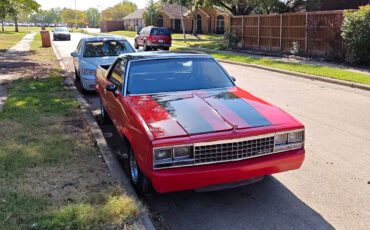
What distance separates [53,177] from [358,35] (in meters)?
14.6

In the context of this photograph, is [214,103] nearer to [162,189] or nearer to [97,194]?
[162,189]

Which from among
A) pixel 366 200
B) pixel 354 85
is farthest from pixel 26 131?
pixel 354 85

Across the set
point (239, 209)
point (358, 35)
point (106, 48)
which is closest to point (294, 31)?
point (358, 35)

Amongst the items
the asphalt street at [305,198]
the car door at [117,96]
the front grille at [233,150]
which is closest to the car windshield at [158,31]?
the car door at [117,96]

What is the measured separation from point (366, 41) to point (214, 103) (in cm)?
A: 1300

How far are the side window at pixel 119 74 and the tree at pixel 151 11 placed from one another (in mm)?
51972

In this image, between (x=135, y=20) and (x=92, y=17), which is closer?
(x=135, y=20)

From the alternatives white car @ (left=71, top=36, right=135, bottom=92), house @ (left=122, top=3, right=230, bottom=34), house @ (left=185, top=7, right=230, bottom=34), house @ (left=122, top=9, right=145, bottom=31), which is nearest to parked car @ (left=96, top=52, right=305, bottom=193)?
white car @ (left=71, top=36, right=135, bottom=92)

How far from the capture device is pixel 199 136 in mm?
3570

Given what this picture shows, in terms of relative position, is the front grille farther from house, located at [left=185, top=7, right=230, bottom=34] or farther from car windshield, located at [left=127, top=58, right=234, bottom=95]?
house, located at [left=185, top=7, right=230, bottom=34]

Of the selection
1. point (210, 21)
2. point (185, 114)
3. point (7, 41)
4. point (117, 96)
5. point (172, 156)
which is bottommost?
point (172, 156)

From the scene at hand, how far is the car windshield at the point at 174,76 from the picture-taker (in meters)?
5.02

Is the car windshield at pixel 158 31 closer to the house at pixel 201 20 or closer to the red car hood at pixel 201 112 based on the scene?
the red car hood at pixel 201 112

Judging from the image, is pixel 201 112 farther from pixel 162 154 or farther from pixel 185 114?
pixel 162 154
